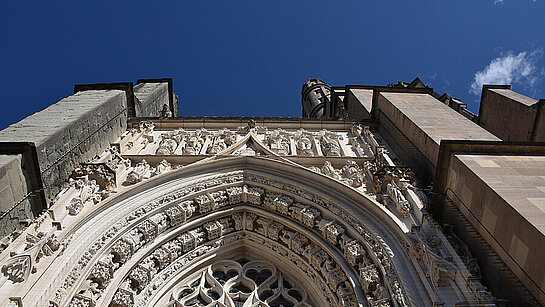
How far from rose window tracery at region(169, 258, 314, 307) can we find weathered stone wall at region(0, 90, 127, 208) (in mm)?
3480

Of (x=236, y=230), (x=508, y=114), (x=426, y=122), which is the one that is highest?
(x=426, y=122)

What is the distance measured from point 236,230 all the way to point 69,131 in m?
4.44

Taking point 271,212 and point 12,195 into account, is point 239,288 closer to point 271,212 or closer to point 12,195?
point 271,212

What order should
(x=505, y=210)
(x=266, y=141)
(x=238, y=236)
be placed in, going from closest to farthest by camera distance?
(x=505, y=210), (x=238, y=236), (x=266, y=141)

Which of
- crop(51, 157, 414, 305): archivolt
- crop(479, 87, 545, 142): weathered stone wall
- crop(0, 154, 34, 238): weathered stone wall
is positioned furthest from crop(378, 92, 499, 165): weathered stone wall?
crop(0, 154, 34, 238): weathered stone wall

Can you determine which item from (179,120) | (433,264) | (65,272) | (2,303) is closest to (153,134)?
(179,120)

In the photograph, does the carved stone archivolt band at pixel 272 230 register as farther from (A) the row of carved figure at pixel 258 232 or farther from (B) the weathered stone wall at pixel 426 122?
(B) the weathered stone wall at pixel 426 122

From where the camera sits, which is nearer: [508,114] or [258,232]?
[258,232]

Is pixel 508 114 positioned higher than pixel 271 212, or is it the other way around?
pixel 508 114

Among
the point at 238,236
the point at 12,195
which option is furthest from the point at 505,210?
the point at 12,195

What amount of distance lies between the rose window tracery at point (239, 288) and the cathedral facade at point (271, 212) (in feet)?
0.10

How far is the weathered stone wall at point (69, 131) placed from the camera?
8984mm

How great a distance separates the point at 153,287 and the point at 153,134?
5597mm

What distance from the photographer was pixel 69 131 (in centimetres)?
991
